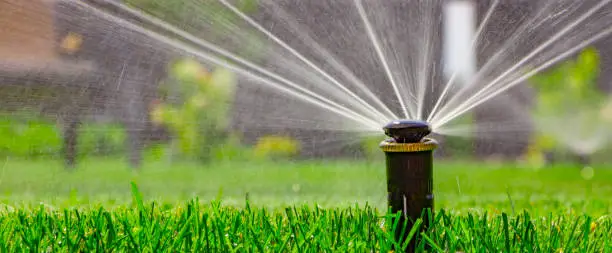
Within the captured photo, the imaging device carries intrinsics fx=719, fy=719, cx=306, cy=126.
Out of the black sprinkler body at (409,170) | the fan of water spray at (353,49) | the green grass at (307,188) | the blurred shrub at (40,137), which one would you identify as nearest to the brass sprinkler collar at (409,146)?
the black sprinkler body at (409,170)

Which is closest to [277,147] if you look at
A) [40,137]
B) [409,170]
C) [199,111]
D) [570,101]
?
[199,111]

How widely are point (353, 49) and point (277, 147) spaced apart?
5453mm

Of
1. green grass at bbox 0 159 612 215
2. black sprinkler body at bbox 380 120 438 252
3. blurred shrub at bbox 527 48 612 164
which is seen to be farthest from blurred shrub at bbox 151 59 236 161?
black sprinkler body at bbox 380 120 438 252

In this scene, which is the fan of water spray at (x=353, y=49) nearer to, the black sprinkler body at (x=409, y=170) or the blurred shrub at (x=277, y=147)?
the blurred shrub at (x=277, y=147)

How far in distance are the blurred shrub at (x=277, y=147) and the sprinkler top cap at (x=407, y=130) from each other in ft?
38.0

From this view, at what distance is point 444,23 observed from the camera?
5.82 metres

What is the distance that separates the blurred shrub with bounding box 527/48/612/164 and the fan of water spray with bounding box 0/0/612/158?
1.16 metres

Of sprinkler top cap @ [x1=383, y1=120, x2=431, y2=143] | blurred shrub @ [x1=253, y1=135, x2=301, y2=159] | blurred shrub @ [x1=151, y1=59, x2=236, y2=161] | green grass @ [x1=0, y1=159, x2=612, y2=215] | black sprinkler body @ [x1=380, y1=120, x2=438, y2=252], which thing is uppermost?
blurred shrub @ [x1=151, y1=59, x2=236, y2=161]

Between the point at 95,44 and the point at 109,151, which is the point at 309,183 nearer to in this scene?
the point at 95,44

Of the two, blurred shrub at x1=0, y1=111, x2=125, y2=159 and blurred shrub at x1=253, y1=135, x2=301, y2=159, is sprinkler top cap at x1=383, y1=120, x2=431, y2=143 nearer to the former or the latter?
blurred shrub at x1=0, y1=111, x2=125, y2=159

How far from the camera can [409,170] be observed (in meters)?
2.43

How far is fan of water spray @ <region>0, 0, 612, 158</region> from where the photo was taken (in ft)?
14.7

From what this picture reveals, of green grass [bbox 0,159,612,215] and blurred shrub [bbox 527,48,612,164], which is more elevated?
blurred shrub [bbox 527,48,612,164]

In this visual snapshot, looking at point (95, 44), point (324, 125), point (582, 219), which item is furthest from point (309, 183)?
point (95, 44)
